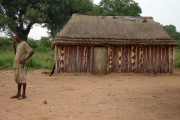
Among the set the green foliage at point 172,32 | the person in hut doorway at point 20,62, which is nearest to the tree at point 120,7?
the green foliage at point 172,32

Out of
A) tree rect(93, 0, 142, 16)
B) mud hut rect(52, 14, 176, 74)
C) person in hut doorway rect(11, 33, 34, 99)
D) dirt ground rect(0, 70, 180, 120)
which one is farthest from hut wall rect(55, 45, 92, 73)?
tree rect(93, 0, 142, 16)

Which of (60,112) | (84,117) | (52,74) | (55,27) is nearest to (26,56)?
(60,112)

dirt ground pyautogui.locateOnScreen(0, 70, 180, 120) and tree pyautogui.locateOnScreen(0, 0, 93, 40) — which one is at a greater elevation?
tree pyautogui.locateOnScreen(0, 0, 93, 40)

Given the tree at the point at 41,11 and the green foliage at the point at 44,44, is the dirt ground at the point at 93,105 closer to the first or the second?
the tree at the point at 41,11

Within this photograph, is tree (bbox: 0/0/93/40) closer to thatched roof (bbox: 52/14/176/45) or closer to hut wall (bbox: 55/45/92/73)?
thatched roof (bbox: 52/14/176/45)

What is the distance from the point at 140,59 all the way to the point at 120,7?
95.9 feet

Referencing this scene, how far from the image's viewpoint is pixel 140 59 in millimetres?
20938

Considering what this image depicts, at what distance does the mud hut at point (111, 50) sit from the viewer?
2028 cm

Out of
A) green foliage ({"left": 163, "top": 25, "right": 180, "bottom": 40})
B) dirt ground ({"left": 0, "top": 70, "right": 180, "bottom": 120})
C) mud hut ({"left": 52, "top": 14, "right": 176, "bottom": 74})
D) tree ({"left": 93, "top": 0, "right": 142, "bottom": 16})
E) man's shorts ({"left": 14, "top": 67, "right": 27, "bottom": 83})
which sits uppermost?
tree ({"left": 93, "top": 0, "right": 142, "bottom": 16})

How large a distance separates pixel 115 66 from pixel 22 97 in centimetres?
1066

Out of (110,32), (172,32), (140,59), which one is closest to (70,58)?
(110,32)

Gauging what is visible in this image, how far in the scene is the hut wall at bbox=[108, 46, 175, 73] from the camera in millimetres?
20766

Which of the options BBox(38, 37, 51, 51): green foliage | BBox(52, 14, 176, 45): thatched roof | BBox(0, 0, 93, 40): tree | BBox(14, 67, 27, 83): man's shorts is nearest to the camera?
BBox(14, 67, 27, 83): man's shorts

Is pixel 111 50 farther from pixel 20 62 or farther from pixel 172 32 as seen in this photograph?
pixel 172 32
